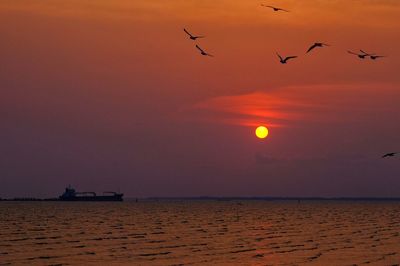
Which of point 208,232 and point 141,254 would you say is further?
point 208,232

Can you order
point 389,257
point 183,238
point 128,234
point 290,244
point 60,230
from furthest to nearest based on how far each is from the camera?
point 60,230 → point 128,234 → point 183,238 → point 290,244 → point 389,257

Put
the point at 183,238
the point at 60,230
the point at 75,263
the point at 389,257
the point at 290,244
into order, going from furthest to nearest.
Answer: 1. the point at 60,230
2. the point at 183,238
3. the point at 290,244
4. the point at 389,257
5. the point at 75,263

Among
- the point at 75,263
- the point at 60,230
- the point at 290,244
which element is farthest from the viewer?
the point at 60,230

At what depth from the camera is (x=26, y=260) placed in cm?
5853

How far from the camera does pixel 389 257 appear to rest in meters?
61.8

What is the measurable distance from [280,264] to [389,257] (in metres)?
9.91

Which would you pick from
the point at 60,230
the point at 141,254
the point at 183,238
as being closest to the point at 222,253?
the point at 141,254

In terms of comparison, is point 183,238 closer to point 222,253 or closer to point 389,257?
point 222,253

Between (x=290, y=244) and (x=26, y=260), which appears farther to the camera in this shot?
(x=290, y=244)

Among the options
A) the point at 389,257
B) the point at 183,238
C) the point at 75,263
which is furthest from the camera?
the point at 183,238

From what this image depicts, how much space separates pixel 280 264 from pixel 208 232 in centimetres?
3771

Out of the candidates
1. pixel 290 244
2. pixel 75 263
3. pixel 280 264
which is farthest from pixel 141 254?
pixel 290 244

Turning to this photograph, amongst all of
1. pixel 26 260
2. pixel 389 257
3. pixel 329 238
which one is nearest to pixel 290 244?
pixel 329 238

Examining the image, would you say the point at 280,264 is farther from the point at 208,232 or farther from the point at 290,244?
the point at 208,232
